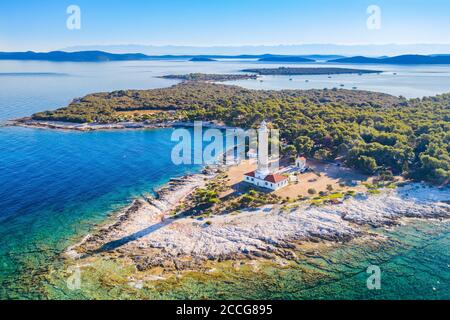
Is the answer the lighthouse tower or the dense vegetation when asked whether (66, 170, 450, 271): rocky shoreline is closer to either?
the lighthouse tower

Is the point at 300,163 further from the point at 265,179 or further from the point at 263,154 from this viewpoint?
the point at 265,179

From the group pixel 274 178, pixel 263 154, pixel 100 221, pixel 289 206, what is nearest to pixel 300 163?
pixel 263 154

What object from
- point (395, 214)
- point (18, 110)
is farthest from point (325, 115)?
point (18, 110)

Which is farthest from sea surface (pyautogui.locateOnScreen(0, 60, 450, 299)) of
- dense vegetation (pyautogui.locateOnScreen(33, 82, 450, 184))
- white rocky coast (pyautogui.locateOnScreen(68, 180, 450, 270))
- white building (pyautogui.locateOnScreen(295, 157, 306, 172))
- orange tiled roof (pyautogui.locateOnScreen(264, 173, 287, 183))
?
white building (pyautogui.locateOnScreen(295, 157, 306, 172))

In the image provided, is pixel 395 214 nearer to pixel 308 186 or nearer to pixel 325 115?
pixel 308 186

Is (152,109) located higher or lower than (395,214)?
higher

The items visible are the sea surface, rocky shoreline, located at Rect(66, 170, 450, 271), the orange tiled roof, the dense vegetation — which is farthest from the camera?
the dense vegetation
